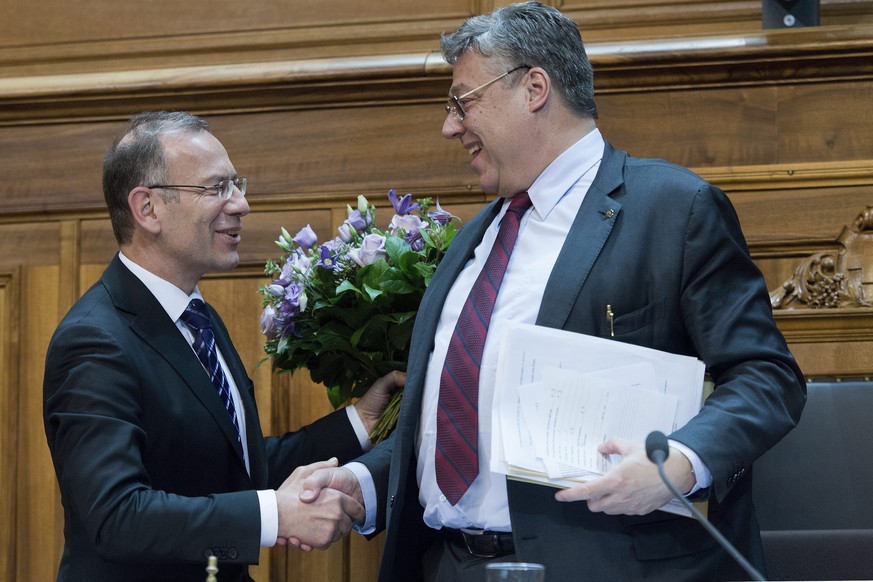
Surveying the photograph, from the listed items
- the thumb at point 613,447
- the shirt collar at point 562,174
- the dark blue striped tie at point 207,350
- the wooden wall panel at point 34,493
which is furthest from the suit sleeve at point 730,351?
the wooden wall panel at point 34,493

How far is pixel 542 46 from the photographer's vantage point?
7.64ft

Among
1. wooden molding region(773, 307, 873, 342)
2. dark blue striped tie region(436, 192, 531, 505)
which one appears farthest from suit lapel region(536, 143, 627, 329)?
wooden molding region(773, 307, 873, 342)

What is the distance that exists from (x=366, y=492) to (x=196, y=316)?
0.55 m

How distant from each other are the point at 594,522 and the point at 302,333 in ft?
2.91

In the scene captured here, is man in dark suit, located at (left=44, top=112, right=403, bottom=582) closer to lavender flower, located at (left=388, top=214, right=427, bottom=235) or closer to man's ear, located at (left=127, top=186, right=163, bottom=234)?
man's ear, located at (left=127, top=186, right=163, bottom=234)

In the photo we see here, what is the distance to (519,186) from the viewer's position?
2.34 metres

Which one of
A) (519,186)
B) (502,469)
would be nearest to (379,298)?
(519,186)

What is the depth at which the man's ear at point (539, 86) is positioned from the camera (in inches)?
91.2

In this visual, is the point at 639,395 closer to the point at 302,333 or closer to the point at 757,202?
the point at 302,333

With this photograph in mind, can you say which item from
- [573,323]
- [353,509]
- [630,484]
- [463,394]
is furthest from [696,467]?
[353,509]

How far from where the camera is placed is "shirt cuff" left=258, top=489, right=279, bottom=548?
225 centimetres

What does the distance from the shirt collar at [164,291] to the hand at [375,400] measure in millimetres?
472

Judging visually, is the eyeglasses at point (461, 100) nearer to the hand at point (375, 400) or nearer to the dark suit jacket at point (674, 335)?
the dark suit jacket at point (674, 335)

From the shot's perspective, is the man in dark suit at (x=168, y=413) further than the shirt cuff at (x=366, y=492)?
No
